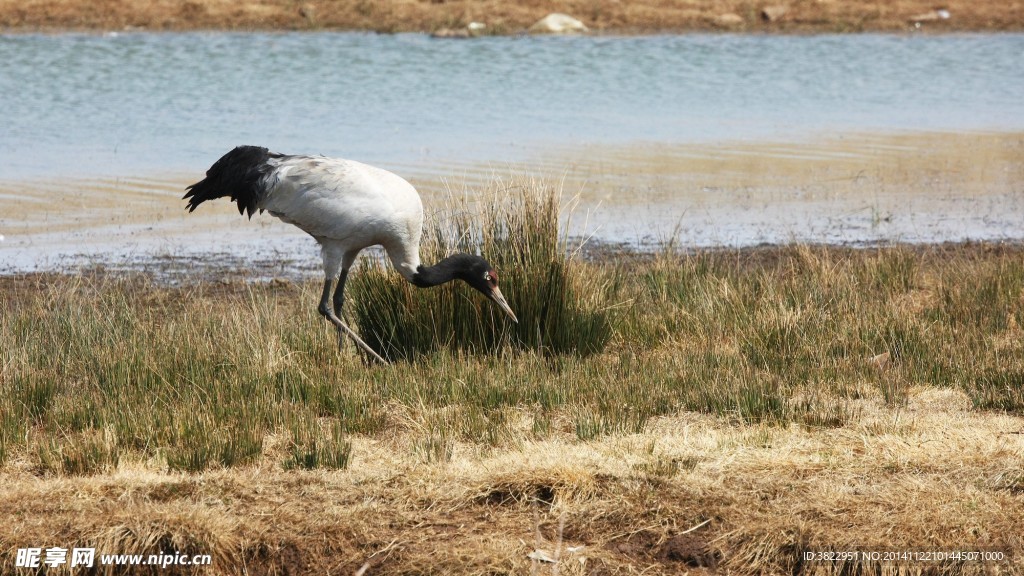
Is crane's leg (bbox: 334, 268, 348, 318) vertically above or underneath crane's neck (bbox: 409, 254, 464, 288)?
underneath

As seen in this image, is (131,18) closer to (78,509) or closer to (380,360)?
(380,360)

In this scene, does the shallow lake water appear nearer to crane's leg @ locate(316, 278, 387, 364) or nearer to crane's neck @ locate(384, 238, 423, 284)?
crane's neck @ locate(384, 238, 423, 284)

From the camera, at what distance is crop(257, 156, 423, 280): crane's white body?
729 centimetres

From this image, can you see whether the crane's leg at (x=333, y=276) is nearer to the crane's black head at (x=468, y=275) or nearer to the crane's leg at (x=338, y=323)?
the crane's leg at (x=338, y=323)

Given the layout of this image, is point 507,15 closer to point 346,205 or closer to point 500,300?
point 346,205

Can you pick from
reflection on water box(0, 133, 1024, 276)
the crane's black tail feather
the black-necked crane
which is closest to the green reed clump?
the black-necked crane

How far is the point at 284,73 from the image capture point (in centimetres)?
2355

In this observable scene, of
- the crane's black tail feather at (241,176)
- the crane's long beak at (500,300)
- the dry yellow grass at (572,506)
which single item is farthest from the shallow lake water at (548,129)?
the dry yellow grass at (572,506)

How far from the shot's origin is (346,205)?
7.32 metres

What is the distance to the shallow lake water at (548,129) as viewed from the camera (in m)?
11.7

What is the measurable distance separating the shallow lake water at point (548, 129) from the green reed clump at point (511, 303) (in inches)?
67.8

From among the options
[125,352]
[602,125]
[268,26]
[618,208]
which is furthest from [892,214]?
[268,26]

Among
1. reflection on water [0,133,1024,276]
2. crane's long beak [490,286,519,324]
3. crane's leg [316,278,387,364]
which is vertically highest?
crane's long beak [490,286,519,324]

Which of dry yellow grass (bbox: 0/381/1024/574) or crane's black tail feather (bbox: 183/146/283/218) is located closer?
dry yellow grass (bbox: 0/381/1024/574)
